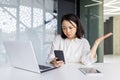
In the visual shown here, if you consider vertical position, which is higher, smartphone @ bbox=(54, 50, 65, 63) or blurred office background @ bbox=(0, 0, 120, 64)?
blurred office background @ bbox=(0, 0, 120, 64)

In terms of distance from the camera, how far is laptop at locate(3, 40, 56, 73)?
1.34 m

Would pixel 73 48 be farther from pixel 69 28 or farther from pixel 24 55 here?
pixel 24 55

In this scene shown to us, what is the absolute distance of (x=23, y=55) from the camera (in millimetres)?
1443

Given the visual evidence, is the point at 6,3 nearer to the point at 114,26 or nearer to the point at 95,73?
the point at 95,73

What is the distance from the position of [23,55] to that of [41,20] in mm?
2973

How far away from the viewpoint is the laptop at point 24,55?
134 cm

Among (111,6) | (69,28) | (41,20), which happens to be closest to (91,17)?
(41,20)

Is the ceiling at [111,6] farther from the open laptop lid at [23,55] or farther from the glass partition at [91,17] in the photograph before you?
the open laptop lid at [23,55]

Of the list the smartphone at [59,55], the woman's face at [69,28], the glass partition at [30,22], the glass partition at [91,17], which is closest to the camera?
the smartphone at [59,55]

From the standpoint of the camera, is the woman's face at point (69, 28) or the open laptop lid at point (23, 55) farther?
the woman's face at point (69, 28)

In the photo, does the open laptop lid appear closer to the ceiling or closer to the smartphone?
the smartphone

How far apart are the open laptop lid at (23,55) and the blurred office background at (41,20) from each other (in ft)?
7.53

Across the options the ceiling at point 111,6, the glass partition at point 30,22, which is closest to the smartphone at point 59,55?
the glass partition at point 30,22

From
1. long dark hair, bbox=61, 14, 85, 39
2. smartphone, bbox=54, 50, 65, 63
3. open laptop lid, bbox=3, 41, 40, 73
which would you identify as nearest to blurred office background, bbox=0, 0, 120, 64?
long dark hair, bbox=61, 14, 85, 39
